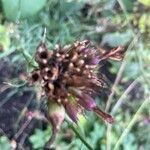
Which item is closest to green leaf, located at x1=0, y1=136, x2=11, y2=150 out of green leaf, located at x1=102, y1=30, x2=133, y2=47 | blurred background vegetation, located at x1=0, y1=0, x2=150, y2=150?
blurred background vegetation, located at x1=0, y1=0, x2=150, y2=150

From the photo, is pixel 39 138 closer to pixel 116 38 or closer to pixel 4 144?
pixel 4 144

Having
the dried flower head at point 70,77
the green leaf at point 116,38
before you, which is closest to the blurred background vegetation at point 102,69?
the green leaf at point 116,38

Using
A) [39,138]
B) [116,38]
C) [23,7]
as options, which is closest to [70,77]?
[23,7]

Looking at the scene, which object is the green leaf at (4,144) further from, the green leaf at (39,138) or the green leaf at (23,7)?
the green leaf at (23,7)

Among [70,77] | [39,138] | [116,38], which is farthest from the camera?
A: [116,38]

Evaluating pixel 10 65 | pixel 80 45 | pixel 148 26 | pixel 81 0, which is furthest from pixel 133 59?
pixel 80 45
